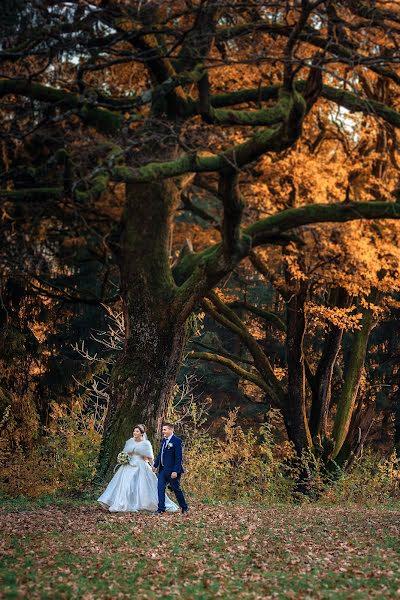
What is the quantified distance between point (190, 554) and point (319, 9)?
8475 mm

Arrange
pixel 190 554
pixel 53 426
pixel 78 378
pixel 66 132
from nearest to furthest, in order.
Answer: pixel 190 554
pixel 66 132
pixel 53 426
pixel 78 378

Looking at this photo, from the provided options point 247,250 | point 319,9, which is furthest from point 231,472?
point 319,9

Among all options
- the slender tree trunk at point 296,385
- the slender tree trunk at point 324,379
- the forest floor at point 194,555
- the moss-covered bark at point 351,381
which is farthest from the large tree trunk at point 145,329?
the moss-covered bark at point 351,381

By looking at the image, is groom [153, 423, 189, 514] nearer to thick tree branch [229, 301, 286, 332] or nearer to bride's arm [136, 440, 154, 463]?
bride's arm [136, 440, 154, 463]

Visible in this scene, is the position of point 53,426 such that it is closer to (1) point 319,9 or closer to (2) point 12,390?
(2) point 12,390

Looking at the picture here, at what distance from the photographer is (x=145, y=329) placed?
14.6m

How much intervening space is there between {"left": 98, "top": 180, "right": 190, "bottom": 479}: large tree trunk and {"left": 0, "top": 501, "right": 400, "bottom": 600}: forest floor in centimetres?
184

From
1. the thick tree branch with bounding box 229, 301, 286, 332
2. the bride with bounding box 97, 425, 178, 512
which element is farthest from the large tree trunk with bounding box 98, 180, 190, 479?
the thick tree branch with bounding box 229, 301, 286, 332

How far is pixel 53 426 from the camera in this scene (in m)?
19.4

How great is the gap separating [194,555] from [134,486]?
12.7 feet

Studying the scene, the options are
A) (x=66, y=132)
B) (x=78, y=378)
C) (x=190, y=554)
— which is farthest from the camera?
(x=78, y=378)

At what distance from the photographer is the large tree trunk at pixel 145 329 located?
1450 cm

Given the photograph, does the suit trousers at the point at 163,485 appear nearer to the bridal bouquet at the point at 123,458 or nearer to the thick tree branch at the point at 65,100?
the bridal bouquet at the point at 123,458

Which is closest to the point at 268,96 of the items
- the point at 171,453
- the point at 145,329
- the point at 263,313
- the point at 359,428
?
the point at 145,329
